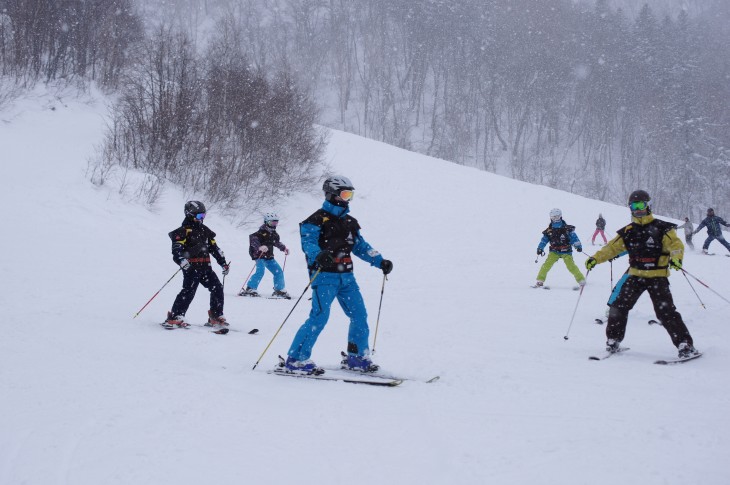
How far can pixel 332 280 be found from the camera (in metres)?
4.82

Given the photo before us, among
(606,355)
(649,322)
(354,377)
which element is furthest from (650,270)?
(354,377)

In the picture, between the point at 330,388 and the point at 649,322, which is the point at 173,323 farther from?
the point at 649,322

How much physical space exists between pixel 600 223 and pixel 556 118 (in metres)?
35.4

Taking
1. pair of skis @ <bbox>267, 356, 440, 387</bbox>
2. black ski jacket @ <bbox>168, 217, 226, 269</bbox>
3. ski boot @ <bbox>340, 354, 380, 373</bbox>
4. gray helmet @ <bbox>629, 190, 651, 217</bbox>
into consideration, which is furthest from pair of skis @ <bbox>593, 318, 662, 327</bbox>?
black ski jacket @ <bbox>168, 217, 226, 269</bbox>

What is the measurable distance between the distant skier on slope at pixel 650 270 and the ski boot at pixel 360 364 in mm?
2969

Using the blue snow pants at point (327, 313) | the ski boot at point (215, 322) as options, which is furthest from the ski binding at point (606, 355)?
the ski boot at point (215, 322)

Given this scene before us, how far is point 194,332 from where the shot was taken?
6785 mm

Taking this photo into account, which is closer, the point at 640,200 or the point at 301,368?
the point at 301,368

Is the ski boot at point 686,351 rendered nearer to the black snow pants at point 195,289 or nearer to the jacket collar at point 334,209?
the jacket collar at point 334,209

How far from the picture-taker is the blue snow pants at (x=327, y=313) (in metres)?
4.78

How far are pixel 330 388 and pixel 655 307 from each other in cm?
385

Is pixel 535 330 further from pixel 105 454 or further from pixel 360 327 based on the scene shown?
pixel 105 454

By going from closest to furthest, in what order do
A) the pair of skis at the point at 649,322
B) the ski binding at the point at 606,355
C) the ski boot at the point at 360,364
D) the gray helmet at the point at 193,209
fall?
the ski boot at the point at 360,364
the ski binding at the point at 606,355
the gray helmet at the point at 193,209
the pair of skis at the point at 649,322

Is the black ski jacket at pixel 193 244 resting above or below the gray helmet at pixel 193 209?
below
